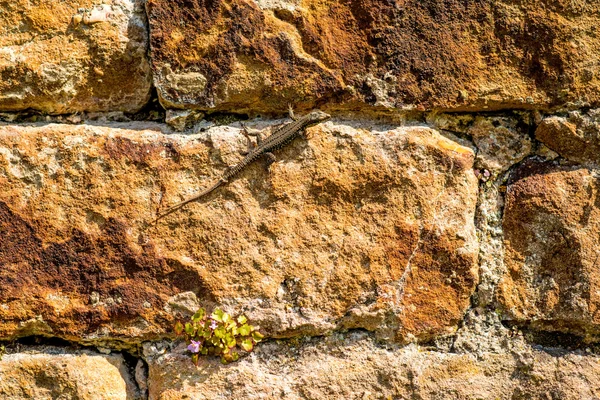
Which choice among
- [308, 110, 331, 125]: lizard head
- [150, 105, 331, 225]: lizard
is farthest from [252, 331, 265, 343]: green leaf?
[308, 110, 331, 125]: lizard head

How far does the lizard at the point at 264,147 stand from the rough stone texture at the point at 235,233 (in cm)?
2

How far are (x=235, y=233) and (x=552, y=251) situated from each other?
101 centimetres

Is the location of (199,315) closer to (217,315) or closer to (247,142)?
(217,315)

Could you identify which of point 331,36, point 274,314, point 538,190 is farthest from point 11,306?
point 538,190

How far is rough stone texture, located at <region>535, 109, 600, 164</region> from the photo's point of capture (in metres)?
1.98

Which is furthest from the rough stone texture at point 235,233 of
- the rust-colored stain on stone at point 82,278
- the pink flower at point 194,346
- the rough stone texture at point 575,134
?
Answer: the rough stone texture at point 575,134

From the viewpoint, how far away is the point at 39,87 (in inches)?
74.4

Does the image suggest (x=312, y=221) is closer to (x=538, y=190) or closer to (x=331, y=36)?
(x=331, y=36)

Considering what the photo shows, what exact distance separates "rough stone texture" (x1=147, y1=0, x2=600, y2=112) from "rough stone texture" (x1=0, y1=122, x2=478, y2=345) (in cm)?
14

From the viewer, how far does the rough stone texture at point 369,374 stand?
6.23 ft

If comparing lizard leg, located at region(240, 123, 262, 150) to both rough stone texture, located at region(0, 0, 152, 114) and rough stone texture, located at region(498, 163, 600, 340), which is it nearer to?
rough stone texture, located at region(0, 0, 152, 114)

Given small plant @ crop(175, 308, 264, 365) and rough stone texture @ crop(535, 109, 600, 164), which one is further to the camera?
rough stone texture @ crop(535, 109, 600, 164)

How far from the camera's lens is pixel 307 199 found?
192 cm

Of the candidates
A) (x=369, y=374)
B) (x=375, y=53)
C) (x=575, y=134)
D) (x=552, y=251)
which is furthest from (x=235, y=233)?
(x=575, y=134)
